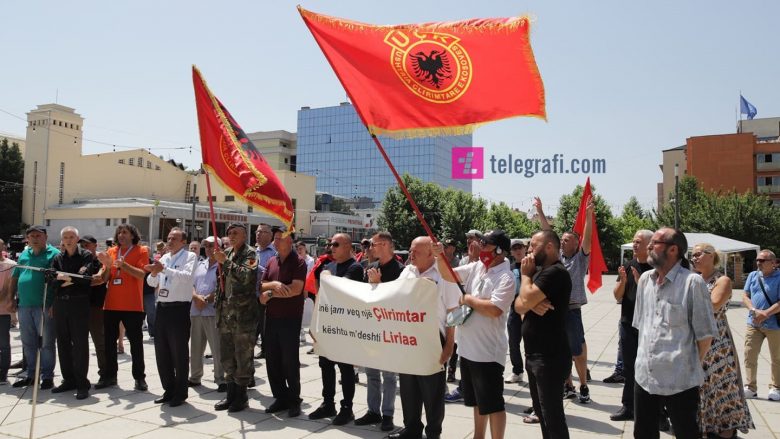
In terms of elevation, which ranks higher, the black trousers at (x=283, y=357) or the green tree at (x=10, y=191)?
the green tree at (x=10, y=191)

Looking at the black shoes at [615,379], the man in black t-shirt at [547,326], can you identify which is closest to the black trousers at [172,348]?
the man in black t-shirt at [547,326]

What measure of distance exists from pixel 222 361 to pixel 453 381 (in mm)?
3247

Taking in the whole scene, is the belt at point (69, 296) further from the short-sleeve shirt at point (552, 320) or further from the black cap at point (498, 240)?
the short-sleeve shirt at point (552, 320)

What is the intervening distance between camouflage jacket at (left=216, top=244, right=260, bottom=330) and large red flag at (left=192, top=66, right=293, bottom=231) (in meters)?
0.69

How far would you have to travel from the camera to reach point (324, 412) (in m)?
6.02

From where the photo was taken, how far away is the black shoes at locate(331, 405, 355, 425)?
579 cm

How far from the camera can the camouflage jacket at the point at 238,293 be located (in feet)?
20.8

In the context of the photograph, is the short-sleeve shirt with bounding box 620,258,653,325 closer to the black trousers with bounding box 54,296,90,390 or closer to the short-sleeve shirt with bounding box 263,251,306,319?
the short-sleeve shirt with bounding box 263,251,306,319

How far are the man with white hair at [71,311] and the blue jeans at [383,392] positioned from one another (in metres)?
3.72

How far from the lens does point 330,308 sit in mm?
5516

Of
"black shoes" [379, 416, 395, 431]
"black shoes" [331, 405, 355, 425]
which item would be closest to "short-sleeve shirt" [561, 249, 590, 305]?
"black shoes" [379, 416, 395, 431]

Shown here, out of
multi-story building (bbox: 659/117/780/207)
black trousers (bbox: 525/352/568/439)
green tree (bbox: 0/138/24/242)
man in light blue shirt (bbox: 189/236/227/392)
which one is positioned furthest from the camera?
multi-story building (bbox: 659/117/780/207)

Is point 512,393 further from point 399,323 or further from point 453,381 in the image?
point 399,323

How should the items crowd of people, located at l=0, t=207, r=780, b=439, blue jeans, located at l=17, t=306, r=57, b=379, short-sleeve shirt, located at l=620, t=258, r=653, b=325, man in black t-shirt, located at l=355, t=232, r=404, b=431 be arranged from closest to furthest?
crowd of people, located at l=0, t=207, r=780, b=439 → man in black t-shirt, located at l=355, t=232, r=404, b=431 → short-sleeve shirt, located at l=620, t=258, r=653, b=325 → blue jeans, located at l=17, t=306, r=57, b=379
